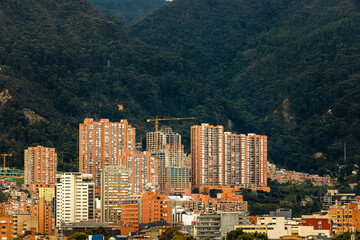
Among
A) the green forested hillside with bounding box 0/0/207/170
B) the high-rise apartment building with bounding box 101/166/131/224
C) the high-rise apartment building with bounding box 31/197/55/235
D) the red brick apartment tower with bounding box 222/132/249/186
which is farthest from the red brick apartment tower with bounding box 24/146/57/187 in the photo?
the high-rise apartment building with bounding box 31/197/55/235

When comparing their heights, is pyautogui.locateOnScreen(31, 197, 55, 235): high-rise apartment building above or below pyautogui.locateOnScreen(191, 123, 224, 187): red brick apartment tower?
below

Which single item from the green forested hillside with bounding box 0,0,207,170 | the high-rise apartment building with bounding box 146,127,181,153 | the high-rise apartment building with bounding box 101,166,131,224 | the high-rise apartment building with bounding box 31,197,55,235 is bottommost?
the high-rise apartment building with bounding box 31,197,55,235

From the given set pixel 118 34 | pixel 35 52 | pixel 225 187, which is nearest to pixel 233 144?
pixel 225 187

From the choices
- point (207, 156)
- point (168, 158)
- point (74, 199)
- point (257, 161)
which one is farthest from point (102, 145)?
point (74, 199)

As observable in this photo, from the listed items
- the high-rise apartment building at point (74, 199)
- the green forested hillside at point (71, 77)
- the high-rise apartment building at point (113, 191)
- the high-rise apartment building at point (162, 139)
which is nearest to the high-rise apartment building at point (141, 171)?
the green forested hillside at point (71, 77)

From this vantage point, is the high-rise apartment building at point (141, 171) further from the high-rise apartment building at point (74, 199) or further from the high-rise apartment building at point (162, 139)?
the high-rise apartment building at point (74, 199)

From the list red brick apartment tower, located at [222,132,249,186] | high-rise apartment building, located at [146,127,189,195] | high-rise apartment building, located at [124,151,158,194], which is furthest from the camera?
red brick apartment tower, located at [222,132,249,186]

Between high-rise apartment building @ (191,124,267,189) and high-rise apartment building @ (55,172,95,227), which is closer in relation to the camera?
high-rise apartment building @ (55,172,95,227)

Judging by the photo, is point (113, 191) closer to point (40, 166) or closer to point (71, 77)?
point (40, 166)

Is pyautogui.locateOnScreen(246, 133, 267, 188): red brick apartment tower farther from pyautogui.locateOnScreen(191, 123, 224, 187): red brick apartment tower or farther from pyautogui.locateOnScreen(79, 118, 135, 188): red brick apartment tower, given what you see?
pyautogui.locateOnScreen(79, 118, 135, 188): red brick apartment tower
